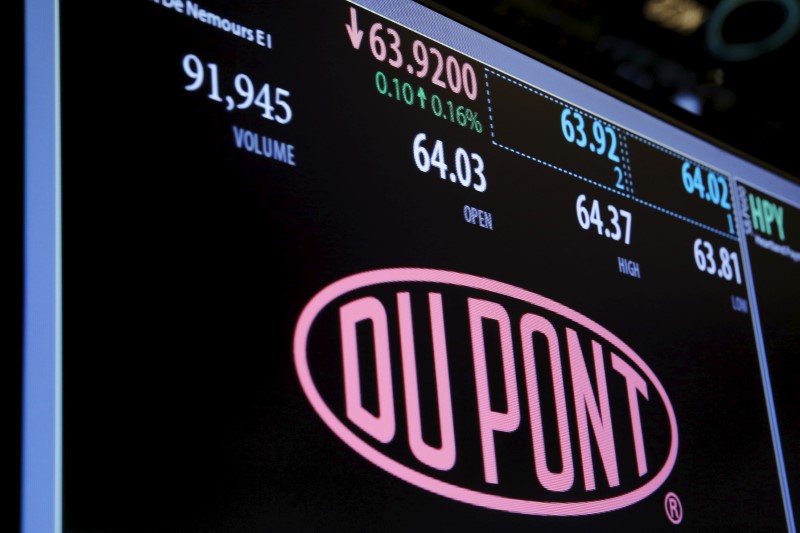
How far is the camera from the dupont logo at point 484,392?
4.03 ft

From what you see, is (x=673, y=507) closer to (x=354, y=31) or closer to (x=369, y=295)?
(x=369, y=295)

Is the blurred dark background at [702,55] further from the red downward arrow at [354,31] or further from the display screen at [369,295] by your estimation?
the red downward arrow at [354,31]

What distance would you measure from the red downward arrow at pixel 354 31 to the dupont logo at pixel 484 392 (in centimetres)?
34

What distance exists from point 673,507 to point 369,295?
0.61m

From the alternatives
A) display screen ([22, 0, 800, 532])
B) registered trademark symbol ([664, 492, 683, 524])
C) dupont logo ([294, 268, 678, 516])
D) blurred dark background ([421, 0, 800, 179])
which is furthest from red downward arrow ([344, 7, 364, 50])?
registered trademark symbol ([664, 492, 683, 524])

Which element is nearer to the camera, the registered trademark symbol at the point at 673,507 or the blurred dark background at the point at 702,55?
the registered trademark symbol at the point at 673,507

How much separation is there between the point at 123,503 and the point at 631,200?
105cm

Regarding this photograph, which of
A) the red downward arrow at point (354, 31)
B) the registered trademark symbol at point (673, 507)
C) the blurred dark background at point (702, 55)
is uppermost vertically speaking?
the blurred dark background at point (702, 55)

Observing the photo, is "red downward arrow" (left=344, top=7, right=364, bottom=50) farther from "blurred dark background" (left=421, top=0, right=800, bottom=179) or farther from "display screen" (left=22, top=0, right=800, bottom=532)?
"blurred dark background" (left=421, top=0, right=800, bottom=179)

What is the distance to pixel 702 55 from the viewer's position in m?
2.15

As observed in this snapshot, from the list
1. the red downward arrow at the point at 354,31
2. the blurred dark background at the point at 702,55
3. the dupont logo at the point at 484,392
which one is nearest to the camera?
the dupont logo at the point at 484,392

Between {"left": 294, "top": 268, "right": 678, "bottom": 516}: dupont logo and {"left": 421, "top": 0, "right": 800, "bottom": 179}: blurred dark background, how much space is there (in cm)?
59

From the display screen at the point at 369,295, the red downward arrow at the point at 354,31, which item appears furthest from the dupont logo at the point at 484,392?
the red downward arrow at the point at 354,31

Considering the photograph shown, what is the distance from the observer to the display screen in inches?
41.2
